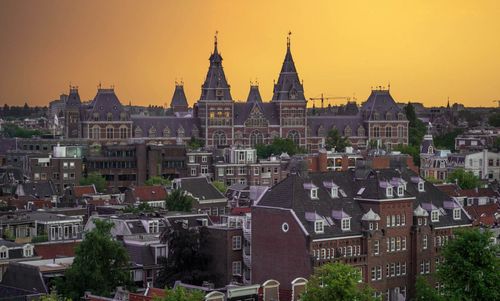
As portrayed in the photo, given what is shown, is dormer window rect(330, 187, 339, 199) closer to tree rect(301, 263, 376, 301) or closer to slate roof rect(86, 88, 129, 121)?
tree rect(301, 263, 376, 301)

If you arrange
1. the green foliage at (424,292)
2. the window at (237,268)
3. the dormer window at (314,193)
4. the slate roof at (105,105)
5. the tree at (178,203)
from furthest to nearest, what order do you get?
the slate roof at (105,105) < the tree at (178,203) < the window at (237,268) < the dormer window at (314,193) < the green foliage at (424,292)

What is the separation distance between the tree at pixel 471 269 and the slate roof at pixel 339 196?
23.1ft

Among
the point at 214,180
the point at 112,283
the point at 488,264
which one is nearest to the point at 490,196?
the point at 214,180

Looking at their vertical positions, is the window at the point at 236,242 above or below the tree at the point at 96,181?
below

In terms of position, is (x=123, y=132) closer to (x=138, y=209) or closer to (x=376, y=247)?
(x=138, y=209)

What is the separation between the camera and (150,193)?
12400cm

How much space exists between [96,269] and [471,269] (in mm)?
21128

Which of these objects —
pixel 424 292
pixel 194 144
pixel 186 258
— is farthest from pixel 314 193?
pixel 194 144

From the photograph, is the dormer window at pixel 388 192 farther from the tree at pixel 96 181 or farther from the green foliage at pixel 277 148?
the green foliage at pixel 277 148

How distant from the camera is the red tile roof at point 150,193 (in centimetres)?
12262

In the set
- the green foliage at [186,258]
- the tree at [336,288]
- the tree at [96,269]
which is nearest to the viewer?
the tree at [336,288]

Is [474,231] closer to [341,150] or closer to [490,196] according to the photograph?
[490,196]

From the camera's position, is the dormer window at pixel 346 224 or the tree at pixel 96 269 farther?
the dormer window at pixel 346 224

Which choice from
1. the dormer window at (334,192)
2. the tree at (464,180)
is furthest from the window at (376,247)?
the tree at (464,180)
